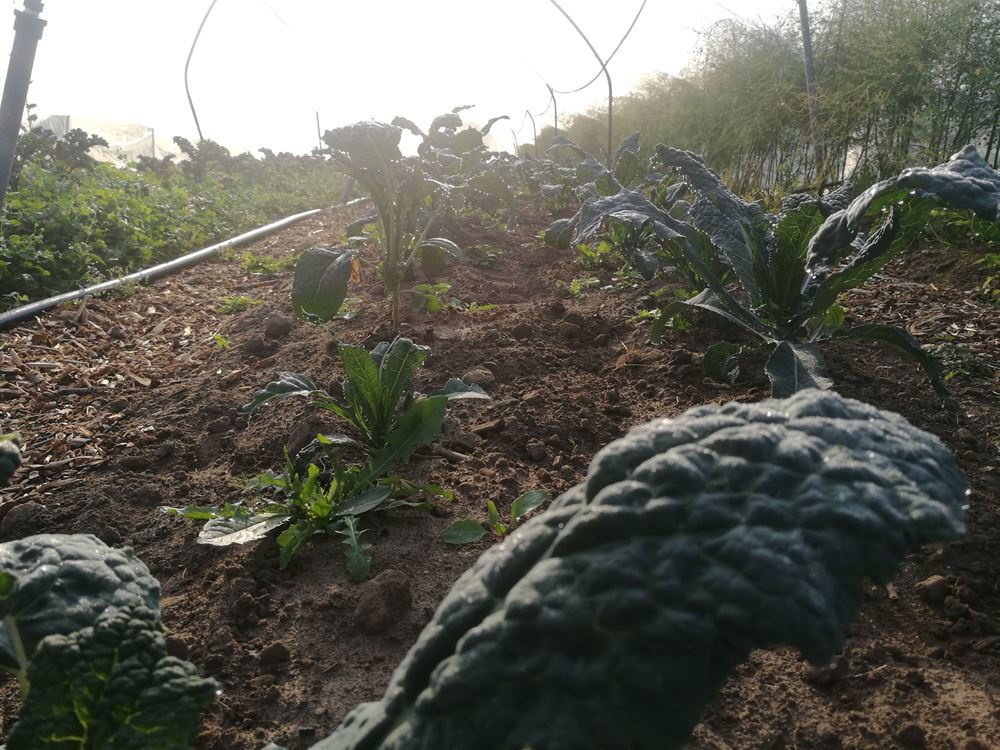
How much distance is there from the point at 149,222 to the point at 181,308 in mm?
2066

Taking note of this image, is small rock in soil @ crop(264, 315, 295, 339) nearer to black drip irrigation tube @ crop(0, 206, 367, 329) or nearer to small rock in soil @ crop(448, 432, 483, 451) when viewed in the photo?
black drip irrigation tube @ crop(0, 206, 367, 329)

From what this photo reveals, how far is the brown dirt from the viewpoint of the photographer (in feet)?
4.37

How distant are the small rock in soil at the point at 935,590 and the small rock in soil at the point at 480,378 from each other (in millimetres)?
1529

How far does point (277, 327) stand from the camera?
11.4 ft

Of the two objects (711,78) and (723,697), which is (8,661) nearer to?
(723,697)

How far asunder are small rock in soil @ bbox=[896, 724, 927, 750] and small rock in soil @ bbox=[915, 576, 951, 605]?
Result: 408mm

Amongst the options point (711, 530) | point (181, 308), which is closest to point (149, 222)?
point (181, 308)

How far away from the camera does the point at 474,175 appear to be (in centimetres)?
413

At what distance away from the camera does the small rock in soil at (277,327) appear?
348 centimetres

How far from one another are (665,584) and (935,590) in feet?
3.96

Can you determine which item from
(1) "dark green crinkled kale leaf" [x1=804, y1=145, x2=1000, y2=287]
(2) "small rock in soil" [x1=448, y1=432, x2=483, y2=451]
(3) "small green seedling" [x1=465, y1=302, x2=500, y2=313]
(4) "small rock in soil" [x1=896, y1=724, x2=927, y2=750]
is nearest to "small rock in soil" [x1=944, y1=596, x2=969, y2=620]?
(4) "small rock in soil" [x1=896, y1=724, x2=927, y2=750]

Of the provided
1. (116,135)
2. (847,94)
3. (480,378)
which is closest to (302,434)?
(480,378)

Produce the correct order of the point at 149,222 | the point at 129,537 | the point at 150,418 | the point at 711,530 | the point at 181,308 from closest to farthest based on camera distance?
the point at 711,530 < the point at 129,537 < the point at 150,418 < the point at 181,308 < the point at 149,222

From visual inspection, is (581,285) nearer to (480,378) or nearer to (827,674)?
(480,378)
